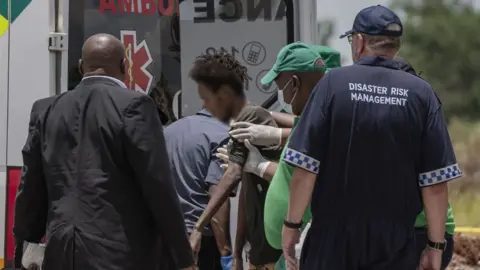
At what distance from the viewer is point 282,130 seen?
13.0 feet

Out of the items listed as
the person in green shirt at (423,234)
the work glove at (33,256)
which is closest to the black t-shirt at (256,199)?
the person in green shirt at (423,234)

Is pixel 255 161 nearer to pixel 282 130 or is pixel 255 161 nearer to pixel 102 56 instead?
pixel 282 130

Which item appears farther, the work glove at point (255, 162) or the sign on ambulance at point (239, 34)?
the sign on ambulance at point (239, 34)

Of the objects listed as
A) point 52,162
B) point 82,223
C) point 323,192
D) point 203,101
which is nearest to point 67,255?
point 82,223

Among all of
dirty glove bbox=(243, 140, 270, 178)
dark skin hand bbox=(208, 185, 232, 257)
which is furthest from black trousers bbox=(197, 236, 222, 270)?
dirty glove bbox=(243, 140, 270, 178)

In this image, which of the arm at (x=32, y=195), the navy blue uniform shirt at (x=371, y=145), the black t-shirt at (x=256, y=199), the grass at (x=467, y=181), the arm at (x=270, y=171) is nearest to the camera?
the navy blue uniform shirt at (x=371, y=145)

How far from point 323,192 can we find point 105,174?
32.1 inches

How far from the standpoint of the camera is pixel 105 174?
131 inches

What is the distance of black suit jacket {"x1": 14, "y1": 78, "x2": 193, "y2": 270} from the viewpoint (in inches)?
130

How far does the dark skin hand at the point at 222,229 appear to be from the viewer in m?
4.70

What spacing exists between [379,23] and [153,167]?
990 millimetres

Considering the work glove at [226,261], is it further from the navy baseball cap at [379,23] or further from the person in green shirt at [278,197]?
the navy baseball cap at [379,23]

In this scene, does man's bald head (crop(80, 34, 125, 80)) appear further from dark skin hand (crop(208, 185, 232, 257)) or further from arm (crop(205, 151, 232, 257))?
dark skin hand (crop(208, 185, 232, 257))

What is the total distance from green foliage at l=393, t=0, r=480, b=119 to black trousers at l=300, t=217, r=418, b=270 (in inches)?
905
